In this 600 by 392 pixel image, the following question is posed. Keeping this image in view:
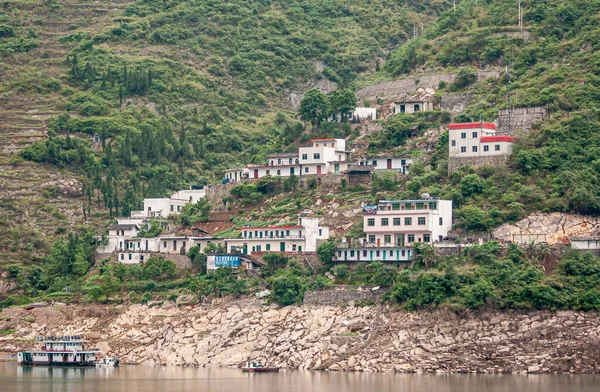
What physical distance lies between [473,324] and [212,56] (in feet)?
197

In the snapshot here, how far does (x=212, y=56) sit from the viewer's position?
15050 centimetres

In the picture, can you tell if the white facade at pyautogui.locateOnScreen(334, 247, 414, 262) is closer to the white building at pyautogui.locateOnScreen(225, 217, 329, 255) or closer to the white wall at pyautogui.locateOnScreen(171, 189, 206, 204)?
the white building at pyautogui.locateOnScreen(225, 217, 329, 255)

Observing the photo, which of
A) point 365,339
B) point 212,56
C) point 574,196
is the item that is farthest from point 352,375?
point 212,56

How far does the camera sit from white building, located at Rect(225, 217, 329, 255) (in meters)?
108

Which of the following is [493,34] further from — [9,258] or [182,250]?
[9,258]

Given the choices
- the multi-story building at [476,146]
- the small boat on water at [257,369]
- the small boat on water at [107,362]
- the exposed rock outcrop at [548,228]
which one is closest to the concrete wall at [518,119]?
the multi-story building at [476,146]

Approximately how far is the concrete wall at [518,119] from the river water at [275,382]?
871 inches

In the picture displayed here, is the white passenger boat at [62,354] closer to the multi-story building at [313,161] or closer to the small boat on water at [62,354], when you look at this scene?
the small boat on water at [62,354]

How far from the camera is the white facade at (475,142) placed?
10762cm

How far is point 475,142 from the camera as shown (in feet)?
355

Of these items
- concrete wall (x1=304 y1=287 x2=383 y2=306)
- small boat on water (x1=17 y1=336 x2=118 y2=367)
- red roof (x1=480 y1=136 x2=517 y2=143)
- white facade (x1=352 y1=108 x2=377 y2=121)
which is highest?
white facade (x1=352 y1=108 x2=377 y2=121)

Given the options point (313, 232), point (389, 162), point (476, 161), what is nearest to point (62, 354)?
point (313, 232)

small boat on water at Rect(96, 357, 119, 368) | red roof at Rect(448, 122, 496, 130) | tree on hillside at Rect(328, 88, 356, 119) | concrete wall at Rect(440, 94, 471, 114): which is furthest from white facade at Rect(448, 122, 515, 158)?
small boat on water at Rect(96, 357, 119, 368)

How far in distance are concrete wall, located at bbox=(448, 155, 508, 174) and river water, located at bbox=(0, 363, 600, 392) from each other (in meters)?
18.2
